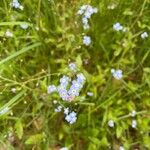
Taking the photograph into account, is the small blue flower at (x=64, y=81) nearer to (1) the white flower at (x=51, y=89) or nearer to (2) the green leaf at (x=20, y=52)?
(1) the white flower at (x=51, y=89)

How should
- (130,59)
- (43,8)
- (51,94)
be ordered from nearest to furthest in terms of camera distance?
(51,94)
(130,59)
(43,8)

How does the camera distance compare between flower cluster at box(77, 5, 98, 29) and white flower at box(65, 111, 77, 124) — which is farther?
flower cluster at box(77, 5, 98, 29)

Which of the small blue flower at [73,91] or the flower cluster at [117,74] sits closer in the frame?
the small blue flower at [73,91]

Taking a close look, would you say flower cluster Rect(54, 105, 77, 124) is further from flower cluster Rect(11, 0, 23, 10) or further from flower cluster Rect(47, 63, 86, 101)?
flower cluster Rect(11, 0, 23, 10)

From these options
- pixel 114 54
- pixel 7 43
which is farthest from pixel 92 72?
pixel 7 43

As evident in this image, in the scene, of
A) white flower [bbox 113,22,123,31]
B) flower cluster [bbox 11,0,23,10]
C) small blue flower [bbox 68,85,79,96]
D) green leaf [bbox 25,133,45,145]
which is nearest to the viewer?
small blue flower [bbox 68,85,79,96]

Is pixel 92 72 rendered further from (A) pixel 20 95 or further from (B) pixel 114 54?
(A) pixel 20 95

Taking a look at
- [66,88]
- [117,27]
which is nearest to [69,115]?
[66,88]

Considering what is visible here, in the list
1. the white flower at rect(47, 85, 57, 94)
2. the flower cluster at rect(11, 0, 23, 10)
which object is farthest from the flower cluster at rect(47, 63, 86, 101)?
the flower cluster at rect(11, 0, 23, 10)

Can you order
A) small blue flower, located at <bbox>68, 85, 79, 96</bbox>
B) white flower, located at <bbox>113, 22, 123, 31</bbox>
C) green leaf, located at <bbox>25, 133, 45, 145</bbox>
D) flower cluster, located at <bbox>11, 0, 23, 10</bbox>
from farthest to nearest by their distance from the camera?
1. flower cluster, located at <bbox>11, 0, 23, 10</bbox>
2. white flower, located at <bbox>113, 22, 123, 31</bbox>
3. green leaf, located at <bbox>25, 133, 45, 145</bbox>
4. small blue flower, located at <bbox>68, 85, 79, 96</bbox>

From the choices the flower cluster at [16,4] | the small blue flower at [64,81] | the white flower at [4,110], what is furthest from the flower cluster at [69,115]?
the flower cluster at [16,4]

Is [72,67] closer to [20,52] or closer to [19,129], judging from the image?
[20,52]
